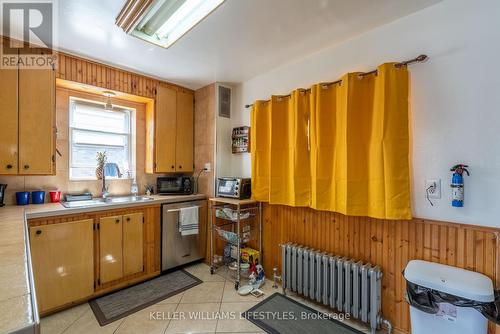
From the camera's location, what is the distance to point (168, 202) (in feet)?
9.45

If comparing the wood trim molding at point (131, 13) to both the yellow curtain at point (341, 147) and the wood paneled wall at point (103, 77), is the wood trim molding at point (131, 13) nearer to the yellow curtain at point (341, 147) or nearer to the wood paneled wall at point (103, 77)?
the wood paneled wall at point (103, 77)

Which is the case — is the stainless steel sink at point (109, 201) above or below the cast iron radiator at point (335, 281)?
above

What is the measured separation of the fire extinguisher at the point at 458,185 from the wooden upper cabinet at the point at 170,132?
9.82ft

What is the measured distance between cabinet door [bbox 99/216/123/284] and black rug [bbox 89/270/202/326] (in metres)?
0.20

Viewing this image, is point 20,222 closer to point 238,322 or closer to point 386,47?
point 238,322

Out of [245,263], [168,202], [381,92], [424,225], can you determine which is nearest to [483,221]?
[424,225]

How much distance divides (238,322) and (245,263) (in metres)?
0.86

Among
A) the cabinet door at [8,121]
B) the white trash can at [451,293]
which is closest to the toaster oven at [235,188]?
the white trash can at [451,293]

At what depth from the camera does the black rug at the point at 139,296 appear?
83.8 inches

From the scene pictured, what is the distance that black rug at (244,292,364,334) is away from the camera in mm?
1913

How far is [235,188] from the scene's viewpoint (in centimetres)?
283

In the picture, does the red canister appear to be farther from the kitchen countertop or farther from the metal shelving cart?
the metal shelving cart

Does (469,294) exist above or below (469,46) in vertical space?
below

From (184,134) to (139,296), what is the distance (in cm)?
211
